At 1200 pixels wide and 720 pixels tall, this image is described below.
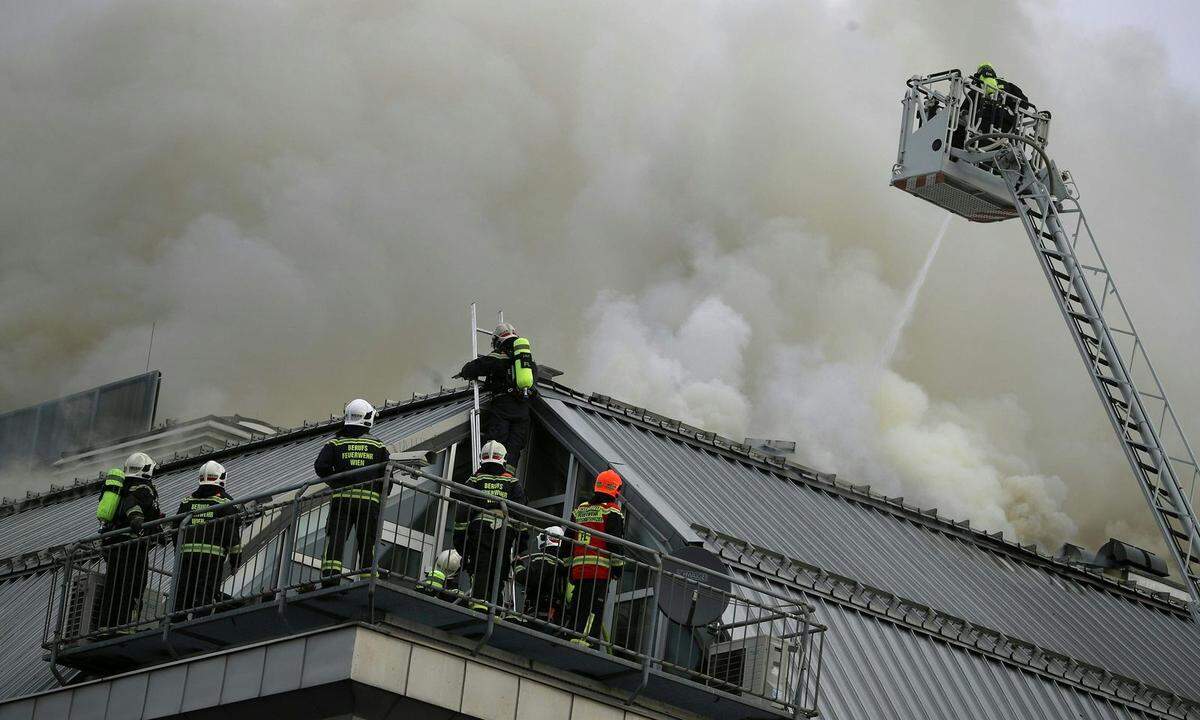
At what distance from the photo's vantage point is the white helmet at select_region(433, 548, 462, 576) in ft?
61.8

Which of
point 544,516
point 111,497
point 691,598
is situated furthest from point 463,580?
point 111,497

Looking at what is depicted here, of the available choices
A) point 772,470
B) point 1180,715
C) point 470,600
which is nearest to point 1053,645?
point 1180,715

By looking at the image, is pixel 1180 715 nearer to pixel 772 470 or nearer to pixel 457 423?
pixel 772 470

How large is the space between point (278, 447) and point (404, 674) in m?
12.9

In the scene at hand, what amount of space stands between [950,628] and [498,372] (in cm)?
713

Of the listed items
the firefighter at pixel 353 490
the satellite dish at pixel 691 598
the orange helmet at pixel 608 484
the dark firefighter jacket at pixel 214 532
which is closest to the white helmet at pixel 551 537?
the orange helmet at pixel 608 484

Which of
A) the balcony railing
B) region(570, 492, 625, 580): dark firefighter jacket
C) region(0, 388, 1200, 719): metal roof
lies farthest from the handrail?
the balcony railing

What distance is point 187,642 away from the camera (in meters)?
19.6

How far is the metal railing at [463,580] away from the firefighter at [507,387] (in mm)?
2211

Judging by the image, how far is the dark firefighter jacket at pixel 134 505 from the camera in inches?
814

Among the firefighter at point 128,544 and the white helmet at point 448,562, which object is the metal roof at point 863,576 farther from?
the white helmet at point 448,562

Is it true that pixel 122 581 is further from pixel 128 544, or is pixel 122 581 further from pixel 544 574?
pixel 544 574

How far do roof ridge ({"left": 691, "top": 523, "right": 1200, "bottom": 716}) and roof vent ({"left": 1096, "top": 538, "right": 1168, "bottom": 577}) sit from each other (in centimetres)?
851

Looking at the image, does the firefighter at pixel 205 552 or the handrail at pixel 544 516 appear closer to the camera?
the handrail at pixel 544 516
